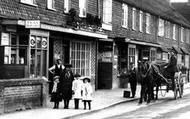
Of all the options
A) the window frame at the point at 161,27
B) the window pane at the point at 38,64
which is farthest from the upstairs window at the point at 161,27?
the window pane at the point at 38,64

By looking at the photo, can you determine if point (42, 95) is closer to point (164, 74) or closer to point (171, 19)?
point (164, 74)

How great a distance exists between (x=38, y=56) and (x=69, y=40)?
13.3ft

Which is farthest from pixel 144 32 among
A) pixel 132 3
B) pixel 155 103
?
pixel 155 103

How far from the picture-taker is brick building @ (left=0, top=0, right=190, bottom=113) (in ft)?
52.1

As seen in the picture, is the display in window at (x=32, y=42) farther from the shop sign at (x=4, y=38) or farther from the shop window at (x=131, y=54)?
the shop window at (x=131, y=54)

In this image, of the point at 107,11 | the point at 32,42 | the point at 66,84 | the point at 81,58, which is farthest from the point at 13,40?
the point at 107,11

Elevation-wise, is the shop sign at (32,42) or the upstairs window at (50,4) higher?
the upstairs window at (50,4)

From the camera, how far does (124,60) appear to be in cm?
3109

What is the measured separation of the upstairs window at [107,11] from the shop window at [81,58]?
11.1ft

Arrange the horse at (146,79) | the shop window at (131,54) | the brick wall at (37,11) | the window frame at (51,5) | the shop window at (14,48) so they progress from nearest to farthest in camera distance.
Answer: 1. the shop window at (14,48)
2. the brick wall at (37,11)
3. the horse at (146,79)
4. the window frame at (51,5)
5. the shop window at (131,54)

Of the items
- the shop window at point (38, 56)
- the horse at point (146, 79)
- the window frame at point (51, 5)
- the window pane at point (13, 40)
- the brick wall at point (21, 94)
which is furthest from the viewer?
the window frame at point (51, 5)

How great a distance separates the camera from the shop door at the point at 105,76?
27.8 meters

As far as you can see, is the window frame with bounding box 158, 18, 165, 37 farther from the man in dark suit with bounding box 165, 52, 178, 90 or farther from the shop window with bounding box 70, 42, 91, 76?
the man in dark suit with bounding box 165, 52, 178, 90

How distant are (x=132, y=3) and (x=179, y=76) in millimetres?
11774
